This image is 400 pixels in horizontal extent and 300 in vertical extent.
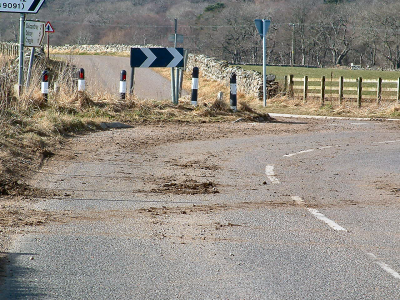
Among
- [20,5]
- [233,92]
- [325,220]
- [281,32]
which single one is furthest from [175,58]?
[281,32]

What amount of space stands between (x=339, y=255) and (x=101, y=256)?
1995 mm

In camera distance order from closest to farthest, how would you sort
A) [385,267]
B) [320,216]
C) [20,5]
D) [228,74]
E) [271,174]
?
[385,267] → [320,216] → [271,174] → [20,5] → [228,74]

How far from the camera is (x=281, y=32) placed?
106 metres

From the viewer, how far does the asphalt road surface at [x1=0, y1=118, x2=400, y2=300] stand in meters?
4.43

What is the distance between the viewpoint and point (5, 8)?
46.1 ft

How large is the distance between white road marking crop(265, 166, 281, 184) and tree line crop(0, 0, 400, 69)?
84205 millimetres

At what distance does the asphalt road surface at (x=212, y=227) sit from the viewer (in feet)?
14.5

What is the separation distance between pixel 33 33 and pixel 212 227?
10.4 m

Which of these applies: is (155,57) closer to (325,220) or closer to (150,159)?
(150,159)

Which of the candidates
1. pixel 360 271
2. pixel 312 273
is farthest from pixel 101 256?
pixel 360 271

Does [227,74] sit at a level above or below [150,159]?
above

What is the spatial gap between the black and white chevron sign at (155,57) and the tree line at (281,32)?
75736 mm

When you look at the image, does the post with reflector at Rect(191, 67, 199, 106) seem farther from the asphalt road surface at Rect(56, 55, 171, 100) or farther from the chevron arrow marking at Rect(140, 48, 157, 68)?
the asphalt road surface at Rect(56, 55, 171, 100)

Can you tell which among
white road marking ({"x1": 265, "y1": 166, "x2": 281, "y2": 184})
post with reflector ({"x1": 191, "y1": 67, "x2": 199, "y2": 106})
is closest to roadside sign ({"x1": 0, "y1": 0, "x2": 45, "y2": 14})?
post with reflector ({"x1": 191, "y1": 67, "x2": 199, "y2": 106})
